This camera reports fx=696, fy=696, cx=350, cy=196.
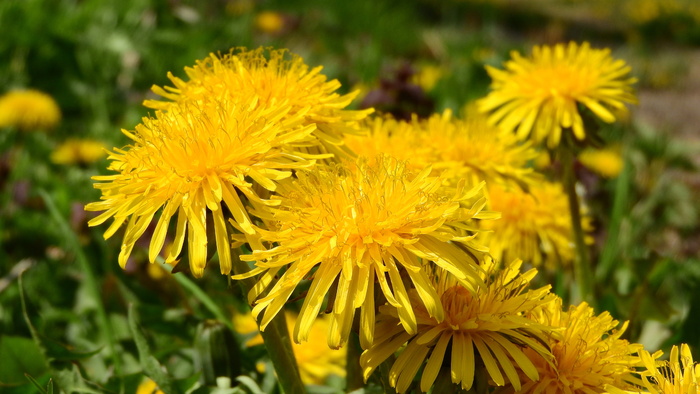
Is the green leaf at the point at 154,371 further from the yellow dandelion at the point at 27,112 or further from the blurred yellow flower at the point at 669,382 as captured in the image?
the yellow dandelion at the point at 27,112

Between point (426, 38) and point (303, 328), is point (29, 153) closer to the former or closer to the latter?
point (303, 328)

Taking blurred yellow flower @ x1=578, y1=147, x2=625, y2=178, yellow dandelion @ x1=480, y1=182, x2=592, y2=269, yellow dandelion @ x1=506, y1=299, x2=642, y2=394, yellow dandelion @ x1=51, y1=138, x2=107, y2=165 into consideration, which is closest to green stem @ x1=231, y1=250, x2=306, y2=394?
yellow dandelion @ x1=506, y1=299, x2=642, y2=394

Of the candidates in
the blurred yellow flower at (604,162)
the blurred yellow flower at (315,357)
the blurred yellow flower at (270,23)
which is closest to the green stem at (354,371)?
the blurred yellow flower at (315,357)

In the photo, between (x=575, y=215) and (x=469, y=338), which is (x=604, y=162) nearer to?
(x=575, y=215)

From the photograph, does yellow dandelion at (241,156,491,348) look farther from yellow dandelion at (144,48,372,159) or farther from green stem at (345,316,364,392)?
green stem at (345,316,364,392)

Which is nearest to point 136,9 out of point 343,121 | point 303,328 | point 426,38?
point 426,38

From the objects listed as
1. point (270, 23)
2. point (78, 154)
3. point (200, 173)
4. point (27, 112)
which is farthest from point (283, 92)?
point (270, 23)
